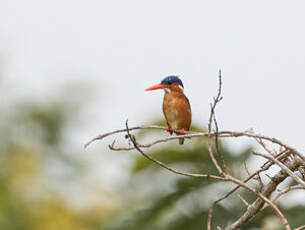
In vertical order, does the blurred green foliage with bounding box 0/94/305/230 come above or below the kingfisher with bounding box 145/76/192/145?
below

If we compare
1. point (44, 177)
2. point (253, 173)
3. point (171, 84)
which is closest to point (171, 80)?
point (171, 84)

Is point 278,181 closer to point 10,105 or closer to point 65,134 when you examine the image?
point 65,134

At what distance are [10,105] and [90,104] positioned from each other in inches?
81.5

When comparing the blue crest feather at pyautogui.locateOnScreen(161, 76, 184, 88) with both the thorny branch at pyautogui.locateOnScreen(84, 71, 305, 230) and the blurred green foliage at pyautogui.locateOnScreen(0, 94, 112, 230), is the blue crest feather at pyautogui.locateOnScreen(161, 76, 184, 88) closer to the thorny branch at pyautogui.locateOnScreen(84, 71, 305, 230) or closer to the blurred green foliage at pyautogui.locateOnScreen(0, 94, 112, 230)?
the thorny branch at pyautogui.locateOnScreen(84, 71, 305, 230)

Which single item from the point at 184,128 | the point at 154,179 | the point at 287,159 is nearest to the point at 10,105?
the point at 154,179

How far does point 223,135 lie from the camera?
363cm

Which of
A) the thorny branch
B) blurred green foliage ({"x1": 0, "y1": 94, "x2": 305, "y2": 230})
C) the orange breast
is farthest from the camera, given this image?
blurred green foliage ({"x1": 0, "y1": 94, "x2": 305, "y2": 230})

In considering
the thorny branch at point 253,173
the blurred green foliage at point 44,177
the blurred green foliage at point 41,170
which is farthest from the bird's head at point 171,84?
the blurred green foliage at point 41,170

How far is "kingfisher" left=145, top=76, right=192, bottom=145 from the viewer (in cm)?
580

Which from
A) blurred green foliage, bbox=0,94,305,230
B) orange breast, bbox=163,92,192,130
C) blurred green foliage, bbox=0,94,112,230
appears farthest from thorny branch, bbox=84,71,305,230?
blurred green foliage, bbox=0,94,112,230

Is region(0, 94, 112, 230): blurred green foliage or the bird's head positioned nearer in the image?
the bird's head

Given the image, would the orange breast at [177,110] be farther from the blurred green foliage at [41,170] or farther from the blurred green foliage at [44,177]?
the blurred green foliage at [41,170]

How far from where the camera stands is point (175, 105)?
229 inches

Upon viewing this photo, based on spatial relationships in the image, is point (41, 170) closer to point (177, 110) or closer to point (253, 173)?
point (177, 110)
